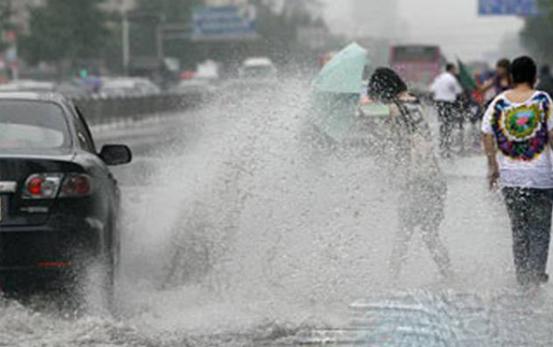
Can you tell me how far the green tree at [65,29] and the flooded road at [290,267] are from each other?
228 feet

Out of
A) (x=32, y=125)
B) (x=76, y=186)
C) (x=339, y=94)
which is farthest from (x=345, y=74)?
(x=76, y=186)

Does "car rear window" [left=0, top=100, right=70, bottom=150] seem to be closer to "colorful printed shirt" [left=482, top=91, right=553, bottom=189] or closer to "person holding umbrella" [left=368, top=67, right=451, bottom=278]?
"person holding umbrella" [left=368, top=67, right=451, bottom=278]

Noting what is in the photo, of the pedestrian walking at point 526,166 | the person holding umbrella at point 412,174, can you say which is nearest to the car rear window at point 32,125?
the person holding umbrella at point 412,174

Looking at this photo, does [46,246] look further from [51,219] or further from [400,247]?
[400,247]

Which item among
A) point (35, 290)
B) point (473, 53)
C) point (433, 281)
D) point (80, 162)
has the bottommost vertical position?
point (473, 53)

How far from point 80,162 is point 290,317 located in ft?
4.70

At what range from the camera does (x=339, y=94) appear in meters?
11.5

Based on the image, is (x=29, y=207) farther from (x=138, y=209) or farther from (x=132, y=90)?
(x=132, y=90)

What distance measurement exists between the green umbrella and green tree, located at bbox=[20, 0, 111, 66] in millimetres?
69669

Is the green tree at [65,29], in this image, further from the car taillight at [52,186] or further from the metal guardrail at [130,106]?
the car taillight at [52,186]

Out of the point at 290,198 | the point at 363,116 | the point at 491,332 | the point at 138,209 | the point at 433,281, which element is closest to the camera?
the point at 491,332

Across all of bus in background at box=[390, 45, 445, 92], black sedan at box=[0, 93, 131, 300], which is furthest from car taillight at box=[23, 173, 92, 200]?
bus in background at box=[390, 45, 445, 92]

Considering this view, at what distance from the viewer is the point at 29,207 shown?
782 centimetres

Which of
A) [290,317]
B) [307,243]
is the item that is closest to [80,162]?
[290,317]
